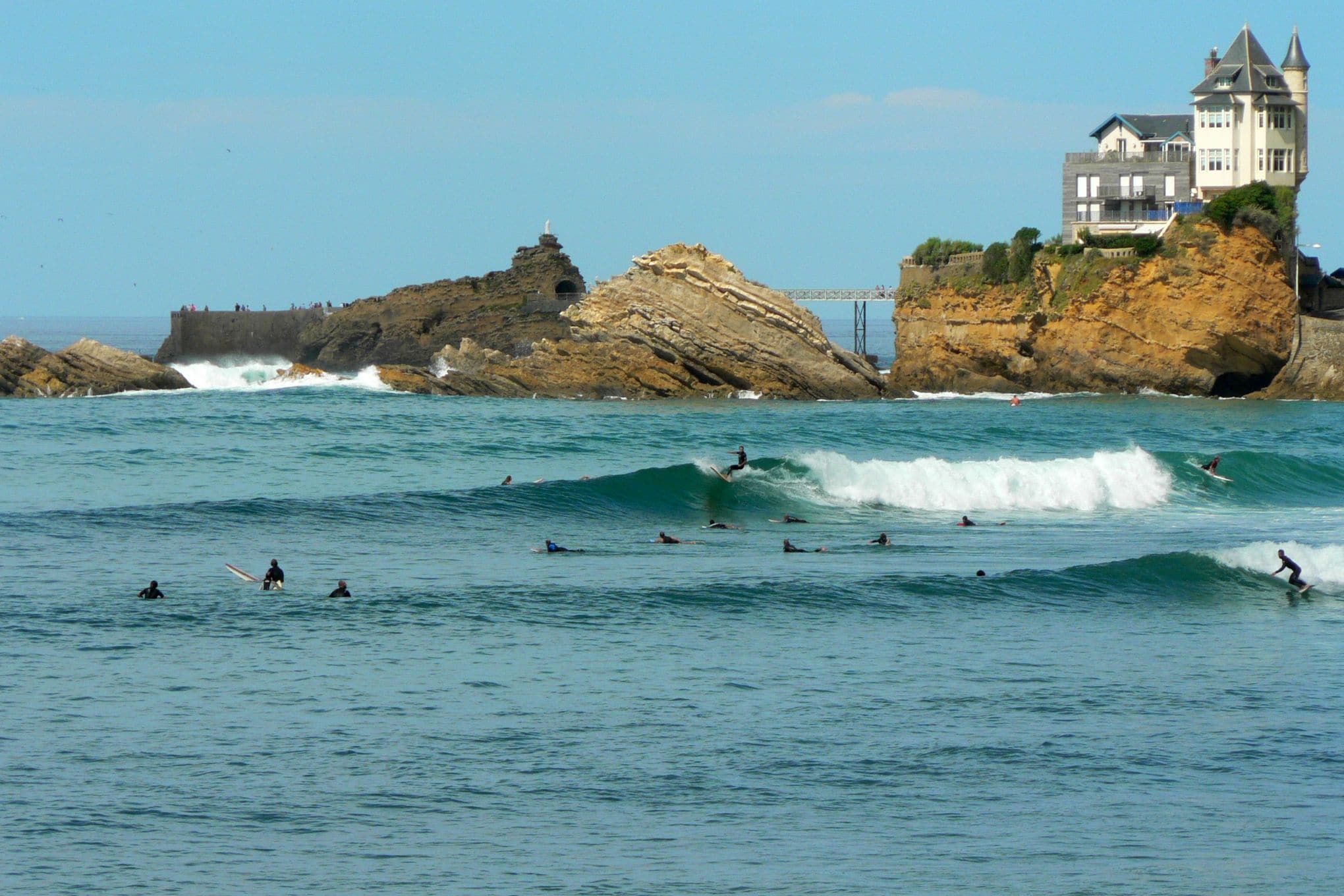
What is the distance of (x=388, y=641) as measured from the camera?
17.8 metres

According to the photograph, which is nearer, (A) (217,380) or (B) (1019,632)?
(B) (1019,632)

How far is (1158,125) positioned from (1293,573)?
52033mm

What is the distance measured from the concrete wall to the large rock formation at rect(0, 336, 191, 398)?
14.3m

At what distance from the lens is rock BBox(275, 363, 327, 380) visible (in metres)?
66.9

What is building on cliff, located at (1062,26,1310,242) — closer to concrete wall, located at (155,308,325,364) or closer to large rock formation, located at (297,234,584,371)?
large rock formation, located at (297,234,584,371)

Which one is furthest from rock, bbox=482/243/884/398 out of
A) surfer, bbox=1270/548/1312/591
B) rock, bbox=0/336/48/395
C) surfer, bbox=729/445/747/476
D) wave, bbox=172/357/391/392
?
surfer, bbox=1270/548/1312/591

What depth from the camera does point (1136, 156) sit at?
68.1m

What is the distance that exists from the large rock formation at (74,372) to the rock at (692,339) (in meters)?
15.4

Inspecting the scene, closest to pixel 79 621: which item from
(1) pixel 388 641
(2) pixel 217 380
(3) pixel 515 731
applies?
(1) pixel 388 641

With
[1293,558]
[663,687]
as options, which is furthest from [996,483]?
[663,687]

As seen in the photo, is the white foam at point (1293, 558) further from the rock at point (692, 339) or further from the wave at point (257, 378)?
the wave at point (257, 378)

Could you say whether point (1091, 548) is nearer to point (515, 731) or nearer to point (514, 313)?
point (515, 731)

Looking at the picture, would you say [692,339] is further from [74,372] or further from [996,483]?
[996,483]

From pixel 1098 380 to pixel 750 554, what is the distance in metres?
37.3
